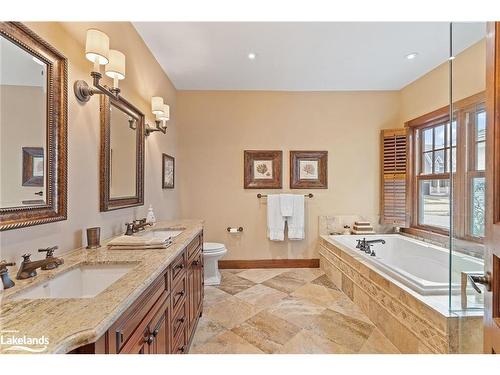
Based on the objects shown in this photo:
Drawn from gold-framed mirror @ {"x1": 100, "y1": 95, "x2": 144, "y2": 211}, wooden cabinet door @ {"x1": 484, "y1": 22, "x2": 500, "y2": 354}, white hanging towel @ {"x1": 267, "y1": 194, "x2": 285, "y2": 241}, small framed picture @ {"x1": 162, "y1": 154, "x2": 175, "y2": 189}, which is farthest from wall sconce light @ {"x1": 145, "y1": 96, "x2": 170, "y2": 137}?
wooden cabinet door @ {"x1": 484, "y1": 22, "x2": 500, "y2": 354}

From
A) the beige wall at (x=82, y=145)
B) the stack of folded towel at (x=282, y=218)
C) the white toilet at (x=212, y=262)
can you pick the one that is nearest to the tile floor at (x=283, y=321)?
the white toilet at (x=212, y=262)

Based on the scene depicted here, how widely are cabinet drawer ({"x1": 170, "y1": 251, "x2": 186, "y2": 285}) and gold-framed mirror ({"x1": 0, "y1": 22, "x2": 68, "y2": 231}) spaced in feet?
2.05

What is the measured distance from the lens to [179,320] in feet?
4.82

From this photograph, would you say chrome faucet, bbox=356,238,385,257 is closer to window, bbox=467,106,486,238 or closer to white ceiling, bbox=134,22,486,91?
window, bbox=467,106,486,238

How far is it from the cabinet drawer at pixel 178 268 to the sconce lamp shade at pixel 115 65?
1.21 m

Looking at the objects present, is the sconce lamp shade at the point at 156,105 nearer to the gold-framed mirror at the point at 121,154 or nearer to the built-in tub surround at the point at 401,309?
the gold-framed mirror at the point at 121,154

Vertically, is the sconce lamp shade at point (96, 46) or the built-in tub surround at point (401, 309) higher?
the sconce lamp shade at point (96, 46)

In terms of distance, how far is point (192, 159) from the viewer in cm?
353

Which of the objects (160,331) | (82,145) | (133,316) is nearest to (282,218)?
(160,331)

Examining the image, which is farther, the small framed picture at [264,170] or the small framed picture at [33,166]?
the small framed picture at [264,170]

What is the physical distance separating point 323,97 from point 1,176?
3.54 meters

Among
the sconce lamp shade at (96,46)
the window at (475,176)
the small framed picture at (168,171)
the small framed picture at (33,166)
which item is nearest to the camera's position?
the small framed picture at (33,166)

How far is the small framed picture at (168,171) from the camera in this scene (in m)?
2.85
